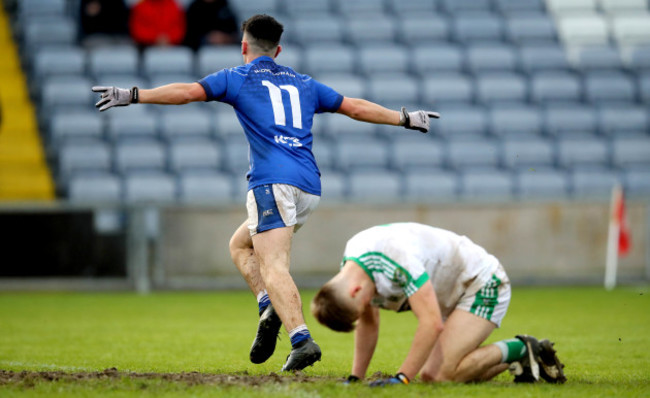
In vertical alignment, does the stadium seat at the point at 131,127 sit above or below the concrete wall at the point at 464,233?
above

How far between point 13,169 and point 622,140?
1045 cm

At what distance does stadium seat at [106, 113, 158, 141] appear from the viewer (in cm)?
1574

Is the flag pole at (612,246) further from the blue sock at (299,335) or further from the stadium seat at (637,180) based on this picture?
the blue sock at (299,335)

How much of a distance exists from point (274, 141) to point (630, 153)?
467 inches

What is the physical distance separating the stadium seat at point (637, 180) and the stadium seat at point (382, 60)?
450cm

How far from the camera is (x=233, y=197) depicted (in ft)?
48.3

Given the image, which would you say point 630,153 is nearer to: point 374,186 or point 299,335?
point 374,186

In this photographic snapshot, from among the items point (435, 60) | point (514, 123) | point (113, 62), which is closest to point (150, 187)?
point (113, 62)

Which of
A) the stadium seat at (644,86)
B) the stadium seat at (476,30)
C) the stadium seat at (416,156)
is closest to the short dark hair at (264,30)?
the stadium seat at (416,156)

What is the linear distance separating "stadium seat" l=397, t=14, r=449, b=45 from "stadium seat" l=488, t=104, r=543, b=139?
7.41 feet

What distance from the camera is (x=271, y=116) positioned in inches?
230

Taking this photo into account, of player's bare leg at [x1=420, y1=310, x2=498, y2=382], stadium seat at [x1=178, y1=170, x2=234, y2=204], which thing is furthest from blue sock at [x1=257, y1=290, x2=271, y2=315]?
stadium seat at [x1=178, y1=170, x2=234, y2=204]

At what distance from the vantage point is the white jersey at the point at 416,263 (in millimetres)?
4809

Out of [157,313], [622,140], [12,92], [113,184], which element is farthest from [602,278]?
[12,92]
